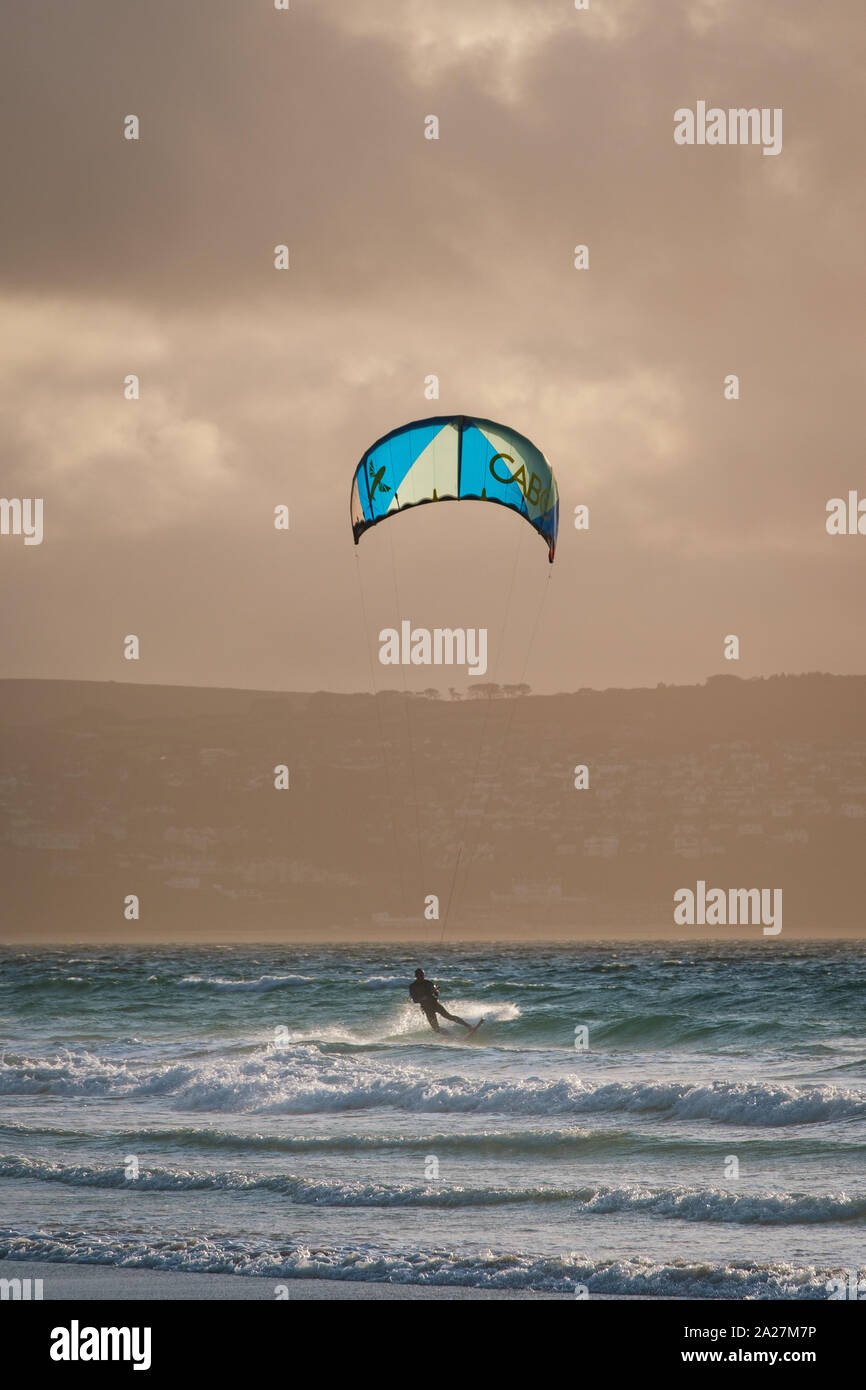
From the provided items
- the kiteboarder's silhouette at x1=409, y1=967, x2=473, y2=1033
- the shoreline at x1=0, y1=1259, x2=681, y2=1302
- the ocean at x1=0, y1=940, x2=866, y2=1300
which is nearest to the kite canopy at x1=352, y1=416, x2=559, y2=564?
the ocean at x1=0, y1=940, x2=866, y2=1300

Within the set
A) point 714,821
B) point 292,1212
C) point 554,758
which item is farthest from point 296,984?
point 714,821

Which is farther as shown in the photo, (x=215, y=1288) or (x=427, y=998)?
(x=427, y=998)

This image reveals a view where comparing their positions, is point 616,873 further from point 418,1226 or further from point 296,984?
point 418,1226

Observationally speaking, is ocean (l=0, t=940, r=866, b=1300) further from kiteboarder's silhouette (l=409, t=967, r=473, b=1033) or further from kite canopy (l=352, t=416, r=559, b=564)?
kite canopy (l=352, t=416, r=559, b=564)

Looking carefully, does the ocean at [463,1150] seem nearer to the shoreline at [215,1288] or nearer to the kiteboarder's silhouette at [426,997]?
the shoreline at [215,1288]

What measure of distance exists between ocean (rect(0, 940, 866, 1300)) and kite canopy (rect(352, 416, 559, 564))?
6833 millimetres

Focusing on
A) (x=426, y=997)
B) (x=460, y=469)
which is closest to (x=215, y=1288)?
(x=460, y=469)

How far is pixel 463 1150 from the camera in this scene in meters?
14.2

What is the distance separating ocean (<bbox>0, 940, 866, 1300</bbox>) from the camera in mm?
10242

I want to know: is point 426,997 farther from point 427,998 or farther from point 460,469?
point 460,469

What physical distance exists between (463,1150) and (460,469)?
26.3 feet

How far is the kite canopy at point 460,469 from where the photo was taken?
1761cm

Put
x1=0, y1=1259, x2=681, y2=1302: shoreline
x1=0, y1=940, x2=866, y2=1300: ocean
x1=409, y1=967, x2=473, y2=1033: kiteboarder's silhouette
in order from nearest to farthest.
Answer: x1=0, y1=1259, x2=681, y2=1302: shoreline, x1=0, y1=940, x2=866, y2=1300: ocean, x1=409, y1=967, x2=473, y2=1033: kiteboarder's silhouette

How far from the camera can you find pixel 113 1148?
48.4 ft
